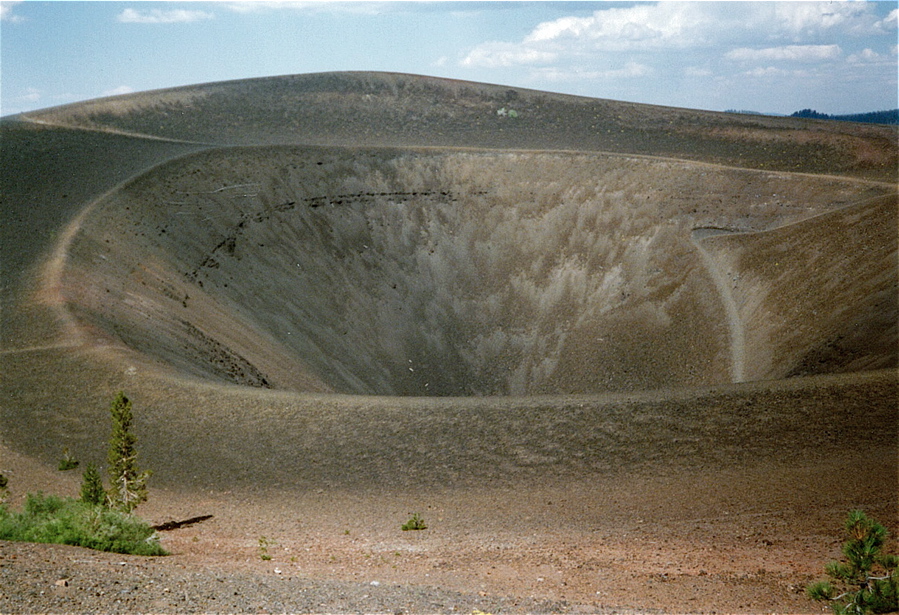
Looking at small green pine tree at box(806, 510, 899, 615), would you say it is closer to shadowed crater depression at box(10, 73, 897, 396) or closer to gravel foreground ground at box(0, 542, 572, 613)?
gravel foreground ground at box(0, 542, 572, 613)

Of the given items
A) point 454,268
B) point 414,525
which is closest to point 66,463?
point 414,525

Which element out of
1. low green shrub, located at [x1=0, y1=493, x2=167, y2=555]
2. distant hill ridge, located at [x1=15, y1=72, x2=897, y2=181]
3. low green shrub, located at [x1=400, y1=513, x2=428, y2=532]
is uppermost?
distant hill ridge, located at [x1=15, y1=72, x2=897, y2=181]

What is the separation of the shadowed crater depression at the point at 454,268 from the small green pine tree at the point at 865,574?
46.8 feet

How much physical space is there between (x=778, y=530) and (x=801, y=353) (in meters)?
14.1

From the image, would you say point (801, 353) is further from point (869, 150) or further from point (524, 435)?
point (869, 150)

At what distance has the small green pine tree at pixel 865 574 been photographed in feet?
28.7

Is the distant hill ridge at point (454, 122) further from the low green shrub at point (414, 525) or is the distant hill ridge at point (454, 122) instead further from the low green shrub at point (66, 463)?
the low green shrub at point (414, 525)

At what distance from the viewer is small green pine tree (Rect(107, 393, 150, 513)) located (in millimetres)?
11919

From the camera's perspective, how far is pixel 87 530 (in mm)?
10164

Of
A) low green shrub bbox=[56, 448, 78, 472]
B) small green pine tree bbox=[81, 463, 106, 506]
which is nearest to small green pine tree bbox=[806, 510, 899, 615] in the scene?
small green pine tree bbox=[81, 463, 106, 506]

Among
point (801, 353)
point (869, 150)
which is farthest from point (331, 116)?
point (801, 353)

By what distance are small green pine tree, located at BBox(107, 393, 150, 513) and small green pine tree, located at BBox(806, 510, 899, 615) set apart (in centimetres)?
942

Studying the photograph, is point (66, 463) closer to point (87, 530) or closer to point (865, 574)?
point (87, 530)

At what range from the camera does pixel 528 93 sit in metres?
55.2
